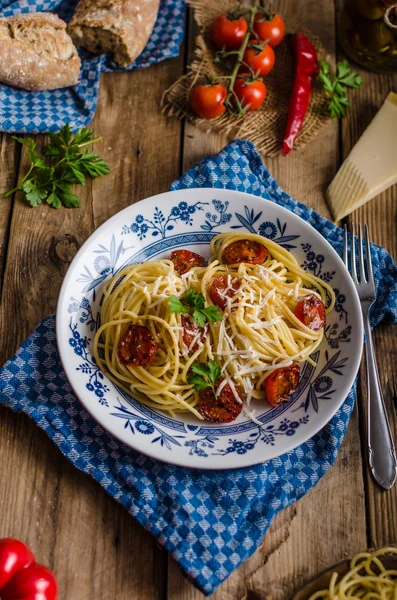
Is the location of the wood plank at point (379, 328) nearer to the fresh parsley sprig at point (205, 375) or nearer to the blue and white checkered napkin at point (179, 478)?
the blue and white checkered napkin at point (179, 478)

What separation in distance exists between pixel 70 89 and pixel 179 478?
275cm

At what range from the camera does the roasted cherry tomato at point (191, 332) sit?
125 inches

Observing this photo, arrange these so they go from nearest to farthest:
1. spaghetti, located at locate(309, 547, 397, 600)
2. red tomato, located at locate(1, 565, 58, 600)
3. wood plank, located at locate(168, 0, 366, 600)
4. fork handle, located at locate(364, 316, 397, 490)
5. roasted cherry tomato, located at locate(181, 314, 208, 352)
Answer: red tomato, located at locate(1, 565, 58, 600)
spaghetti, located at locate(309, 547, 397, 600)
wood plank, located at locate(168, 0, 366, 600)
roasted cherry tomato, located at locate(181, 314, 208, 352)
fork handle, located at locate(364, 316, 397, 490)

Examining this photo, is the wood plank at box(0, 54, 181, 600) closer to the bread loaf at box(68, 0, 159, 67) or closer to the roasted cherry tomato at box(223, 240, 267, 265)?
the bread loaf at box(68, 0, 159, 67)

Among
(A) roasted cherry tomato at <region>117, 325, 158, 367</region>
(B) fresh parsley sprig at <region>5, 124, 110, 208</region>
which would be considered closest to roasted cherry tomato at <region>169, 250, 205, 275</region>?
(A) roasted cherry tomato at <region>117, 325, 158, 367</region>

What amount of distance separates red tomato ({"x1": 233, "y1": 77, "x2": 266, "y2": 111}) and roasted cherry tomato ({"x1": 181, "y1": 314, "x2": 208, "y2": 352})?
182 cm

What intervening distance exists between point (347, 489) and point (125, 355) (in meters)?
1.33

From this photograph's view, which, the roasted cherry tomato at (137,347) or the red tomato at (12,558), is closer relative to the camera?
the red tomato at (12,558)

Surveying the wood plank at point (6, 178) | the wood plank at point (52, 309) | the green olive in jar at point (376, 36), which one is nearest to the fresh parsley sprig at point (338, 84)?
the green olive in jar at point (376, 36)

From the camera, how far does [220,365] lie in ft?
10.3

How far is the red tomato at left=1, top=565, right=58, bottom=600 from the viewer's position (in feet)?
9.00

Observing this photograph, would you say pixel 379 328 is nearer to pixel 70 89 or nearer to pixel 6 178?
pixel 6 178

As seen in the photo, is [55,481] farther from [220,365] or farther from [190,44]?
[190,44]

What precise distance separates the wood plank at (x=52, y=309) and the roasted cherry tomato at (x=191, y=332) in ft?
2.79
